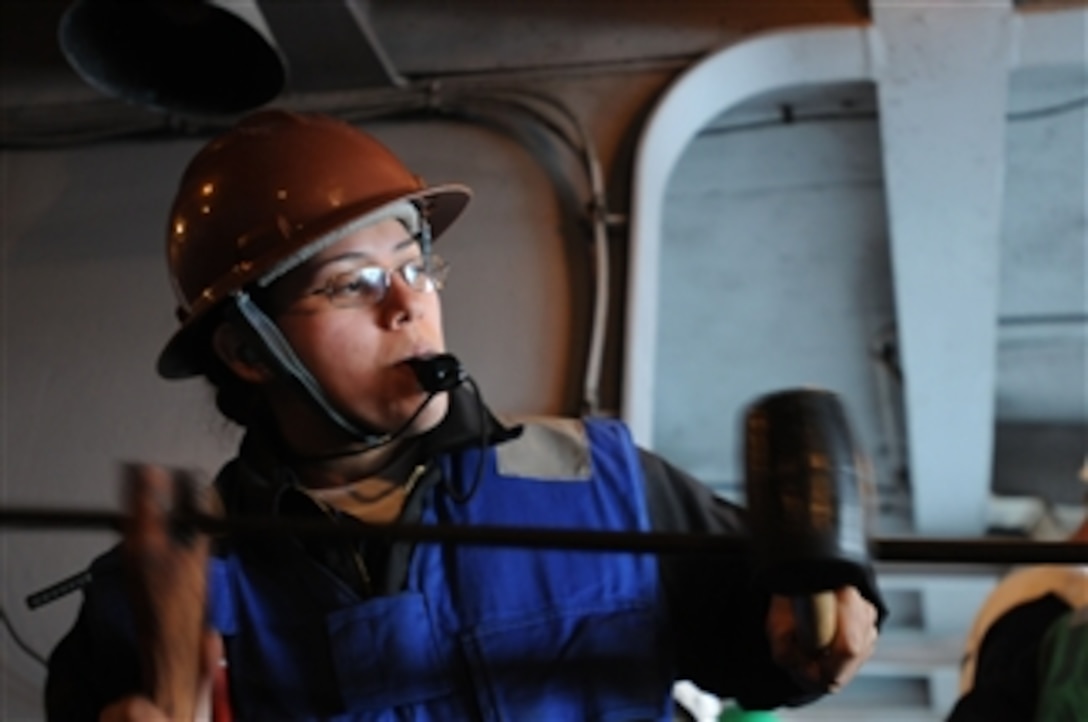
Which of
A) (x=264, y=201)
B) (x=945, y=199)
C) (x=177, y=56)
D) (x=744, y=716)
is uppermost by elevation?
(x=177, y=56)

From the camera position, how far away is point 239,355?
4.10 ft

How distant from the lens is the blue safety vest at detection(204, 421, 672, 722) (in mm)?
1083

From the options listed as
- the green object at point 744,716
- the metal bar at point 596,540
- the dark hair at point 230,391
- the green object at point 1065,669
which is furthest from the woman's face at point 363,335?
the green object at point 1065,669

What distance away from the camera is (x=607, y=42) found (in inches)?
78.0

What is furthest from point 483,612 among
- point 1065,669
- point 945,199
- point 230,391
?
point 945,199

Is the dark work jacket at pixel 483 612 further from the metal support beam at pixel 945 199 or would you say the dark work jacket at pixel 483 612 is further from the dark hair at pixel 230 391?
the metal support beam at pixel 945 199

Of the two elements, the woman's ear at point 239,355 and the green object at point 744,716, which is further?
the green object at point 744,716

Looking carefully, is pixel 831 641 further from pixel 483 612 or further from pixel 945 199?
pixel 945 199

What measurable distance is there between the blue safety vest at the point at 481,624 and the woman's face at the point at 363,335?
0.08 metres

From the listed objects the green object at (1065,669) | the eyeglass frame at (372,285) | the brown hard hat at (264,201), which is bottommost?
the green object at (1065,669)

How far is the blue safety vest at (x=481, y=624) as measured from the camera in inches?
42.6

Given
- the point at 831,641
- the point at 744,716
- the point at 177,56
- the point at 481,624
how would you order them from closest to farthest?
1. the point at 831,641
2. the point at 481,624
3. the point at 744,716
4. the point at 177,56

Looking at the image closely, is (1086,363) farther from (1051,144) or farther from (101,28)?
(101,28)

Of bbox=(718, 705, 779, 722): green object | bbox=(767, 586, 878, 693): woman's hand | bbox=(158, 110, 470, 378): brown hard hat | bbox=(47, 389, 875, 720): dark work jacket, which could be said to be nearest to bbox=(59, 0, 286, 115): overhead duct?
bbox=(158, 110, 470, 378): brown hard hat
